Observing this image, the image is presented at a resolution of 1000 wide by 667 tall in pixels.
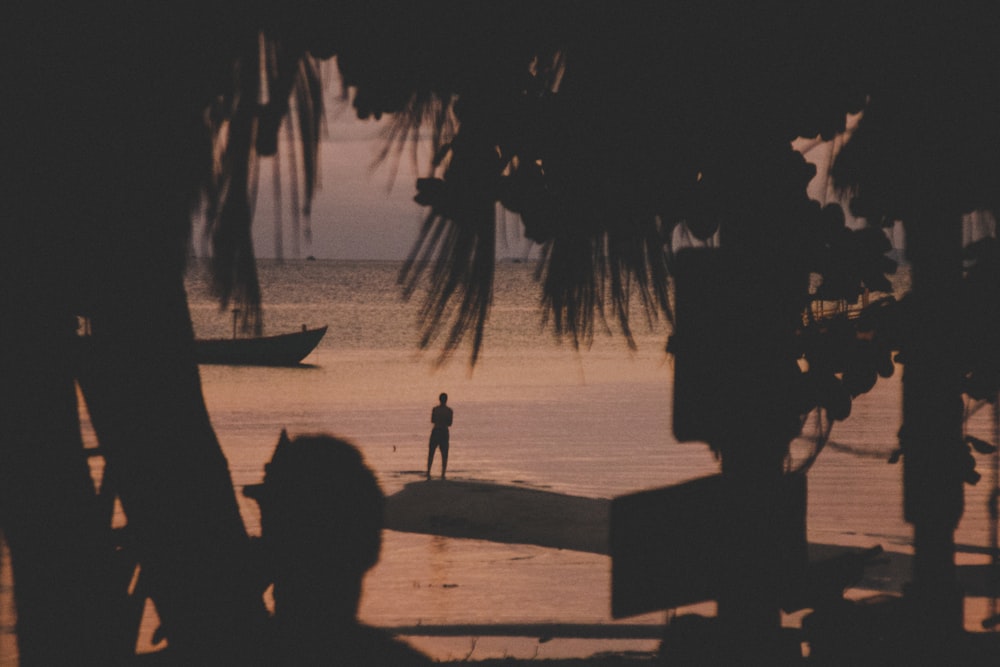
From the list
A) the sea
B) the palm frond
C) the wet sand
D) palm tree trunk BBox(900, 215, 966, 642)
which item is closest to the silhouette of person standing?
the wet sand

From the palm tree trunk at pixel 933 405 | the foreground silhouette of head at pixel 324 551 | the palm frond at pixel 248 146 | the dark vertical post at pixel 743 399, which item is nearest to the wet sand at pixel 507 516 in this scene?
the palm tree trunk at pixel 933 405

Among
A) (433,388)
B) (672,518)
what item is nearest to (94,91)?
(672,518)

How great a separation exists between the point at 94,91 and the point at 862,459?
2625 cm

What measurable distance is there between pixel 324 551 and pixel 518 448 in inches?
1069

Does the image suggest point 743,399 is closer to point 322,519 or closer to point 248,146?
point 322,519

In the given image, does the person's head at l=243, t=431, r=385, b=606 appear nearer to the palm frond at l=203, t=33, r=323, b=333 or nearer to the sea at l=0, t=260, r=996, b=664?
the sea at l=0, t=260, r=996, b=664

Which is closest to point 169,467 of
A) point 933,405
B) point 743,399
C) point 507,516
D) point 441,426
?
point 743,399

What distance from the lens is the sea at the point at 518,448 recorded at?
110 inches

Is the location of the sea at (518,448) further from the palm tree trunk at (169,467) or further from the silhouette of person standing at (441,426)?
the silhouette of person standing at (441,426)

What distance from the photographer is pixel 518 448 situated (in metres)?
29.1

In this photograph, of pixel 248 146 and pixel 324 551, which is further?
pixel 324 551

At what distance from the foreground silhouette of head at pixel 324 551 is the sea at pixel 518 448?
4.3 inches

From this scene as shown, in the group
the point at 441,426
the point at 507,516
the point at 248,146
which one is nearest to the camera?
the point at 248,146

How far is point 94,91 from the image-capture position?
4.61 feet
